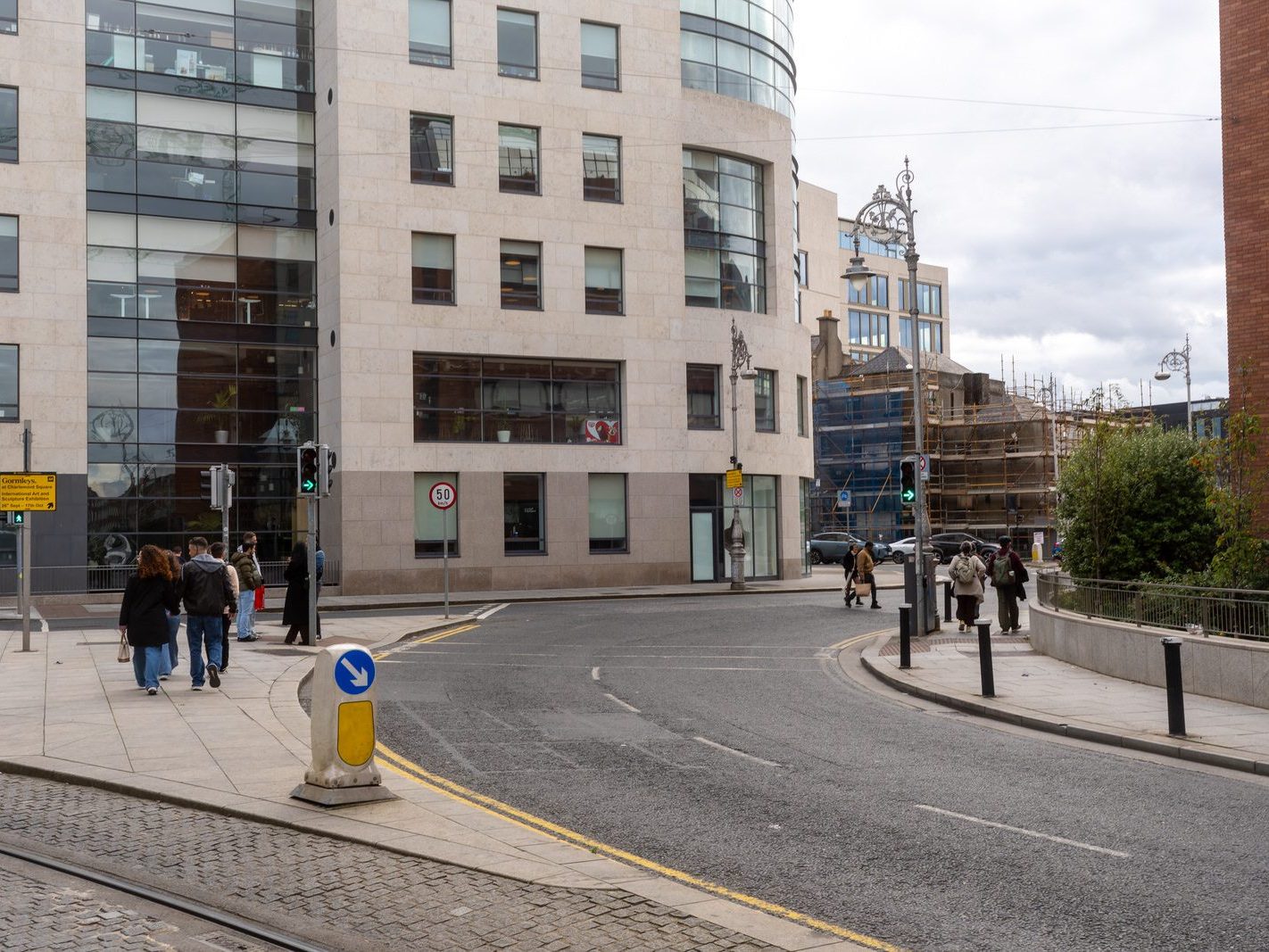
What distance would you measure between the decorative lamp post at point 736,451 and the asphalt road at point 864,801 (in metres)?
22.0

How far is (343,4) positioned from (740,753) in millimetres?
33499

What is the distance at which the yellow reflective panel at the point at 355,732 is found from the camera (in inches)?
369

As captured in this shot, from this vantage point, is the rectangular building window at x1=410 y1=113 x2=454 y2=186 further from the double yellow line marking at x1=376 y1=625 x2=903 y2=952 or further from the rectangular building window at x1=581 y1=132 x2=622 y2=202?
the double yellow line marking at x1=376 y1=625 x2=903 y2=952

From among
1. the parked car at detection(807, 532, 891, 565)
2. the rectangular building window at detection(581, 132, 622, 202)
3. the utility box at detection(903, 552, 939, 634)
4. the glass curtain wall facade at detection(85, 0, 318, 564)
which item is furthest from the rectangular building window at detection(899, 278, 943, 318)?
the utility box at detection(903, 552, 939, 634)

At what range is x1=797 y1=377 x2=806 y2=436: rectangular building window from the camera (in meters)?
48.1

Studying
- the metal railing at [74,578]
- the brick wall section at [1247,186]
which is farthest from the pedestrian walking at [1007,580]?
the metal railing at [74,578]

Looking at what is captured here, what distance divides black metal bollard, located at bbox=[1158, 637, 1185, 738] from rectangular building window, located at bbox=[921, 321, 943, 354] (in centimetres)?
9397

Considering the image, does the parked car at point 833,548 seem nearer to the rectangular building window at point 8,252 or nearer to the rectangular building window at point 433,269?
the rectangular building window at point 433,269

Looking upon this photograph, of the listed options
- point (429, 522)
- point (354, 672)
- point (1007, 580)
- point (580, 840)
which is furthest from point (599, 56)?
point (580, 840)

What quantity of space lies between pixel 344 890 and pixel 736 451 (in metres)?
35.5

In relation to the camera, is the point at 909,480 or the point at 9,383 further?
the point at 9,383

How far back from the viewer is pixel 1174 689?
12773 mm

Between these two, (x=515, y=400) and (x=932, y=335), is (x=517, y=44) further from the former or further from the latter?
(x=932, y=335)

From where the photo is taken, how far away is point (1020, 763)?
1168cm
